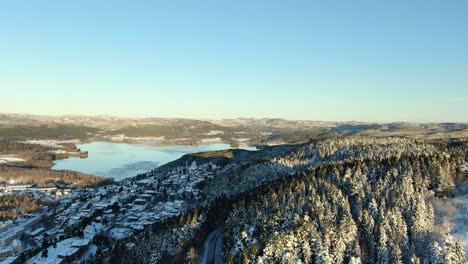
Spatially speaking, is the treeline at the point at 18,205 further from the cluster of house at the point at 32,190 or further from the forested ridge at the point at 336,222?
the forested ridge at the point at 336,222

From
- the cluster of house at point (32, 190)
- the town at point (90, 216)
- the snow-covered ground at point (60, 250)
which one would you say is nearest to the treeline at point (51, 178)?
the cluster of house at point (32, 190)

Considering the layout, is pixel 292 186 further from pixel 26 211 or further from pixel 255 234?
pixel 26 211

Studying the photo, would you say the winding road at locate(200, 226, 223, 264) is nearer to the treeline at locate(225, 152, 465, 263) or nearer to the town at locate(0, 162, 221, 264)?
the treeline at locate(225, 152, 465, 263)

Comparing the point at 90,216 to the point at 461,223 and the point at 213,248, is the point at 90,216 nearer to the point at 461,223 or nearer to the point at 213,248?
the point at 213,248

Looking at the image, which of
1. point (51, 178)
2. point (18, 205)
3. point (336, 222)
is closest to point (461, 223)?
point (336, 222)

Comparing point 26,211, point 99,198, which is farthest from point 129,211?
point 26,211
